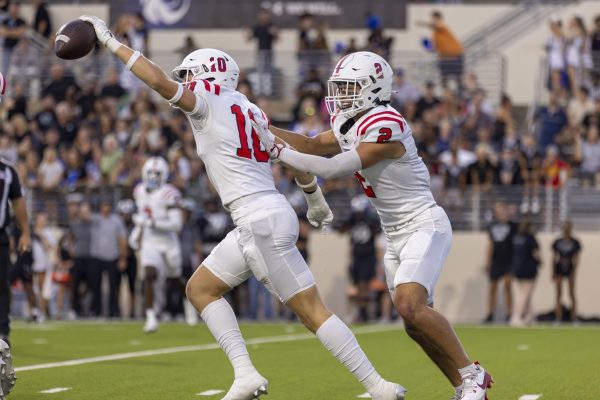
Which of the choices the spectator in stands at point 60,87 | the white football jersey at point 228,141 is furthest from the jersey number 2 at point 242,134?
the spectator in stands at point 60,87

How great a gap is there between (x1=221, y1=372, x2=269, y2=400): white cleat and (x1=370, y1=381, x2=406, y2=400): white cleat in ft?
1.88

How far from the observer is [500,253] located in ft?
57.8

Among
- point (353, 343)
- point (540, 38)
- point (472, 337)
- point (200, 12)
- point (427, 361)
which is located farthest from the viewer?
point (200, 12)

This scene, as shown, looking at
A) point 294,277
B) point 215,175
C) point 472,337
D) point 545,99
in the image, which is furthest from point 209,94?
point 545,99

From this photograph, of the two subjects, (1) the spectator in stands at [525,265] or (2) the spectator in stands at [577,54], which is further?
(2) the spectator in stands at [577,54]

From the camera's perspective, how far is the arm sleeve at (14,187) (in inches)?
388

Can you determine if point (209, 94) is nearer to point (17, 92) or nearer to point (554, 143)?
point (554, 143)

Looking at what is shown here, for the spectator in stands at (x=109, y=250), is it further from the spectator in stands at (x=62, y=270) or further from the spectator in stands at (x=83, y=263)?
the spectator in stands at (x=62, y=270)

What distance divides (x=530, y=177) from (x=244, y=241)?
465 inches

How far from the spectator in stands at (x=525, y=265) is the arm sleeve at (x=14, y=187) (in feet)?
29.9

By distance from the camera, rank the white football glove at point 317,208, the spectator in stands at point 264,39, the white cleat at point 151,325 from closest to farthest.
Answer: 1. the white football glove at point 317,208
2. the white cleat at point 151,325
3. the spectator in stands at point 264,39

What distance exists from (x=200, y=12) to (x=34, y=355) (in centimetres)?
1383

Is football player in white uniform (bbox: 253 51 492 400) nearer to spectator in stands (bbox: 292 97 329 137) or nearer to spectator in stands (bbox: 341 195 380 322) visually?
spectator in stands (bbox: 341 195 380 322)

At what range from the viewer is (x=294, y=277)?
6.71 meters
